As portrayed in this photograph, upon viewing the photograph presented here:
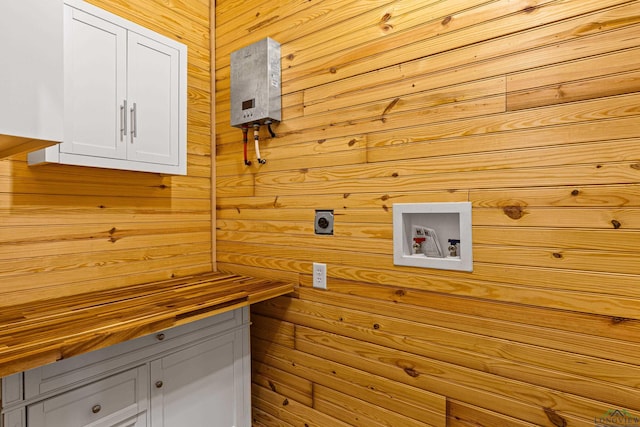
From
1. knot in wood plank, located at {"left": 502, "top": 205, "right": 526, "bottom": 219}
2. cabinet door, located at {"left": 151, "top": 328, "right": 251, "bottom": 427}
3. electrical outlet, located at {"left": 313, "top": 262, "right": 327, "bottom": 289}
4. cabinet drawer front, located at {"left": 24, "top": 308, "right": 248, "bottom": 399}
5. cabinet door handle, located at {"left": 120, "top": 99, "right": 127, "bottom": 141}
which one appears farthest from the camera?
electrical outlet, located at {"left": 313, "top": 262, "right": 327, "bottom": 289}

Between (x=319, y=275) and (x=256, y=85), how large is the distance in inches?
42.4

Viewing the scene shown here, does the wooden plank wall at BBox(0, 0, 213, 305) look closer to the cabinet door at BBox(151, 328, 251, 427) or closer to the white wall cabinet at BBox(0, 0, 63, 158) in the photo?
the cabinet door at BBox(151, 328, 251, 427)

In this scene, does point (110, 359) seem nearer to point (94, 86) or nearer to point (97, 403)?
point (97, 403)

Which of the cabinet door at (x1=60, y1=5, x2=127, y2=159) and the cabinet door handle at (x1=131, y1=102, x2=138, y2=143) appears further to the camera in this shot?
the cabinet door handle at (x1=131, y1=102, x2=138, y2=143)

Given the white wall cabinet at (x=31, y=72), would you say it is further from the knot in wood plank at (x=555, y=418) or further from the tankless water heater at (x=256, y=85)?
the knot in wood plank at (x=555, y=418)

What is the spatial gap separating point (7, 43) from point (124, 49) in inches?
31.3

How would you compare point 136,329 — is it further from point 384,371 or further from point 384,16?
point 384,16

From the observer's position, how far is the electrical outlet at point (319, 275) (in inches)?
70.7

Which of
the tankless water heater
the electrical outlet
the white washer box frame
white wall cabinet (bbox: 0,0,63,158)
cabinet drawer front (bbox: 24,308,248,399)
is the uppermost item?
the tankless water heater

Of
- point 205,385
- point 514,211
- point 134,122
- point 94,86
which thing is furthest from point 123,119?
A: point 514,211

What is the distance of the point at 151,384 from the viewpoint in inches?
57.4

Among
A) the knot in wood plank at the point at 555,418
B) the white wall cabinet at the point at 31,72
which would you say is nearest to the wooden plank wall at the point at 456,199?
the knot in wood plank at the point at 555,418

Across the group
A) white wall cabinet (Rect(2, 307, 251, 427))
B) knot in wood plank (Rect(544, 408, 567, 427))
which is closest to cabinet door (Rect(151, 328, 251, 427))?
white wall cabinet (Rect(2, 307, 251, 427))

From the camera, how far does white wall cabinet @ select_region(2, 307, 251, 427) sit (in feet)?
3.82
